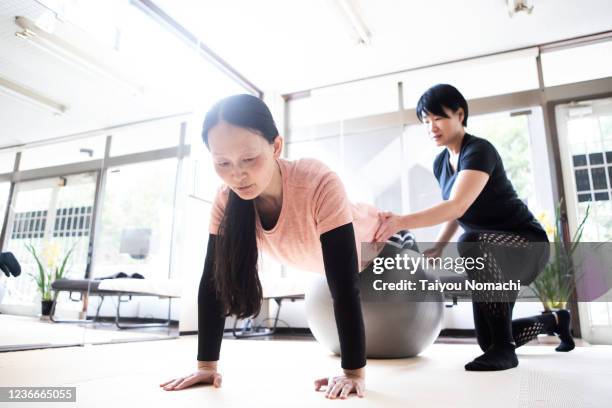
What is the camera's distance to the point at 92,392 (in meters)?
1.05

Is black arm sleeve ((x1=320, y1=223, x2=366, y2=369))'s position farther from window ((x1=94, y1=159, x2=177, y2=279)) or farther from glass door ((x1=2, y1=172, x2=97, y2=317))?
window ((x1=94, y1=159, x2=177, y2=279))

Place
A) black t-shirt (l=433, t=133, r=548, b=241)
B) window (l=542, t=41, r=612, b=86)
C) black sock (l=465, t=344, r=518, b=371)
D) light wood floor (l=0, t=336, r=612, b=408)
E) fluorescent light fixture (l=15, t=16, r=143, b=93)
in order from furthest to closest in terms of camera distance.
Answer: window (l=542, t=41, r=612, b=86)
fluorescent light fixture (l=15, t=16, r=143, b=93)
black t-shirt (l=433, t=133, r=548, b=241)
black sock (l=465, t=344, r=518, b=371)
light wood floor (l=0, t=336, r=612, b=408)

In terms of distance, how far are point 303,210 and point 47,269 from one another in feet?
5.98

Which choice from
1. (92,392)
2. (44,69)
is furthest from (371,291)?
(44,69)

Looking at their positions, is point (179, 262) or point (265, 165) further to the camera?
point (179, 262)

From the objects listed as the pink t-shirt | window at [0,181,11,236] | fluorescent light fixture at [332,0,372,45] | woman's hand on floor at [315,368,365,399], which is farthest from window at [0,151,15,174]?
fluorescent light fixture at [332,0,372,45]

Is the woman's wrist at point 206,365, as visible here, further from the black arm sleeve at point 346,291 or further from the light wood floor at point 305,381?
the black arm sleeve at point 346,291

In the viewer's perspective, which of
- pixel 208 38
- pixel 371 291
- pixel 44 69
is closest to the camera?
pixel 371 291

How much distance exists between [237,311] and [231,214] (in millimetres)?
277

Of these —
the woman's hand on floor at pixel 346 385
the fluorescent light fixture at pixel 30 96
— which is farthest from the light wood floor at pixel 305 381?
the fluorescent light fixture at pixel 30 96

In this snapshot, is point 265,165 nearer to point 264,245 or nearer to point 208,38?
point 264,245

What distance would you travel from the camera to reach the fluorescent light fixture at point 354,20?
3.45 m

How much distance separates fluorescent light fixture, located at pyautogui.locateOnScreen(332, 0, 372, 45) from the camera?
3.45 meters

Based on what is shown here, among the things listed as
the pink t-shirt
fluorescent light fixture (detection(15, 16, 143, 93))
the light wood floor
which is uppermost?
fluorescent light fixture (detection(15, 16, 143, 93))
